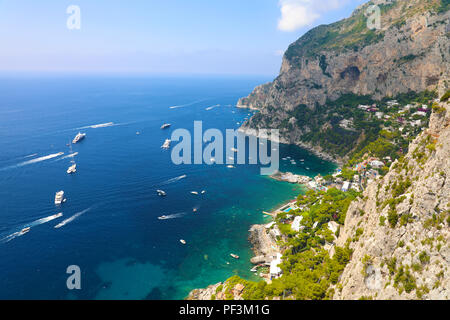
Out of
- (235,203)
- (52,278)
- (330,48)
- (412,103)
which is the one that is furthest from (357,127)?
(52,278)

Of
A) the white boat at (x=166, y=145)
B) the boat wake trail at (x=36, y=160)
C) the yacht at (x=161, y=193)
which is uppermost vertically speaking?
the white boat at (x=166, y=145)

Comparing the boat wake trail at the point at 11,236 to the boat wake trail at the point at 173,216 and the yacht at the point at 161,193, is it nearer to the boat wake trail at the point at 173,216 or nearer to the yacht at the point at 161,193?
the boat wake trail at the point at 173,216

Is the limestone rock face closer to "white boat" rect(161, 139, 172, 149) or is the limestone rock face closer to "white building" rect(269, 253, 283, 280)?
"white building" rect(269, 253, 283, 280)

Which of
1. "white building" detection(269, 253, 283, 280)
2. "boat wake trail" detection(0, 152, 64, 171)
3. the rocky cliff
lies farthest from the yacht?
the rocky cliff

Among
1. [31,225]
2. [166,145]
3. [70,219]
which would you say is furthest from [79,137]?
[31,225]

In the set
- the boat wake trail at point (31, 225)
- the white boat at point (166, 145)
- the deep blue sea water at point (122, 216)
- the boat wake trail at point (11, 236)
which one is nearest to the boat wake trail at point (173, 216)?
the deep blue sea water at point (122, 216)

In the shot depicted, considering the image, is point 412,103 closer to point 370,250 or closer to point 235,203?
point 235,203

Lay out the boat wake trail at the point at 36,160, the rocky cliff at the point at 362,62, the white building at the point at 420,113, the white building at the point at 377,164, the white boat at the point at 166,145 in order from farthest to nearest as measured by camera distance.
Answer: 1. the white boat at the point at 166,145
2. the rocky cliff at the point at 362,62
3. the white building at the point at 420,113
4. the boat wake trail at the point at 36,160
5. the white building at the point at 377,164
